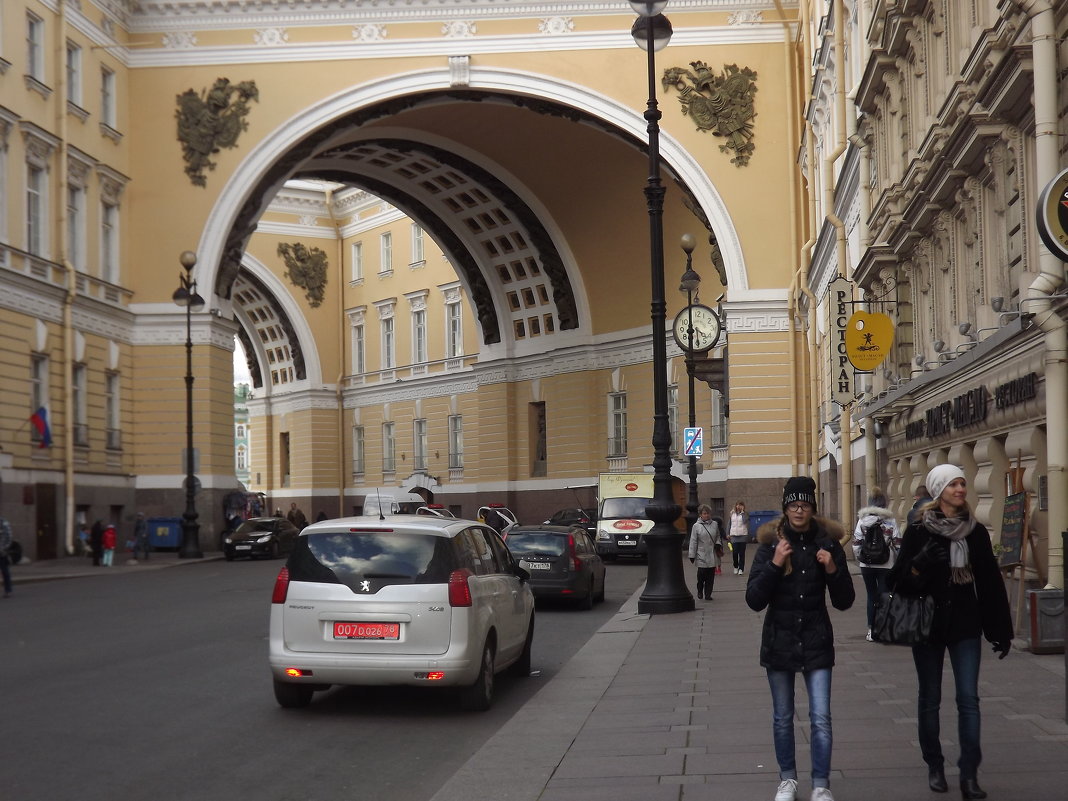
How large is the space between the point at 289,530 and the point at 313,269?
29.3 m

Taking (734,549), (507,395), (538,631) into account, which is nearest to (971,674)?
(538,631)

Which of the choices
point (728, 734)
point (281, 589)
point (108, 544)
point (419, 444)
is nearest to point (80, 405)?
point (108, 544)

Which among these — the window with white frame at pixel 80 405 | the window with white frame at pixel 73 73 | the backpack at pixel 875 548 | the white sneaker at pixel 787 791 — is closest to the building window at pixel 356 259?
the window with white frame at pixel 73 73

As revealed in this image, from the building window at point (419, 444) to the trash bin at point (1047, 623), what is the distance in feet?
178

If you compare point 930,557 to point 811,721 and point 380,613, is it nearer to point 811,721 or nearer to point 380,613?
point 811,721

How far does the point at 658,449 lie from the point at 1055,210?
450 inches

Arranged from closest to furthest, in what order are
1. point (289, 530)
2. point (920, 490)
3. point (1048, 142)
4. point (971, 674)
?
point (971, 674)
point (1048, 142)
point (920, 490)
point (289, 530)

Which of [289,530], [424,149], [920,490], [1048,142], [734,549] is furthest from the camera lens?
[424,149]

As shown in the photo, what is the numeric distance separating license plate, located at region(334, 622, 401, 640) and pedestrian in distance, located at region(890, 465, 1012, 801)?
4606 millimetres

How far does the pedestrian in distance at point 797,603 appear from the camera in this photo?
23.6ft

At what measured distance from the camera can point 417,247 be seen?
67875 mm

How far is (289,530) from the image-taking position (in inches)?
1694

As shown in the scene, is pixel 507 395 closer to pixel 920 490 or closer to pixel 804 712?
pixel 920 490

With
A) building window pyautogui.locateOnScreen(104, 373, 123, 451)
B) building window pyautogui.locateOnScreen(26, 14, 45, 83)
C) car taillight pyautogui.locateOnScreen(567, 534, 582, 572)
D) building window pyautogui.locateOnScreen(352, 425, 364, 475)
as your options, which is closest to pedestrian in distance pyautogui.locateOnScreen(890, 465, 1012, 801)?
car taillight pyautogui.locateOnScreen(567, 534, 582, 572)
